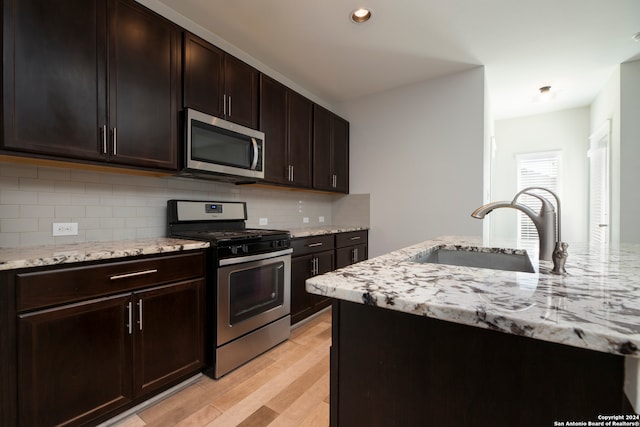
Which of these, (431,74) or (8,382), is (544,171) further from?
(8,382)

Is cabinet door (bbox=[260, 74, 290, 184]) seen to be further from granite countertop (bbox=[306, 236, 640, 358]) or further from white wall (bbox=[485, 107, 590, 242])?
white wall (bbox=[485, 107, 590, 242])

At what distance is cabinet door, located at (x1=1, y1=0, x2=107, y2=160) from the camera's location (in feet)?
4.25

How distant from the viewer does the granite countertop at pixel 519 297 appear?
0.45 m

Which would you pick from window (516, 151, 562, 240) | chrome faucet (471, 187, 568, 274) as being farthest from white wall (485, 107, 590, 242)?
chrome faucet (471, 187, 568, 274)

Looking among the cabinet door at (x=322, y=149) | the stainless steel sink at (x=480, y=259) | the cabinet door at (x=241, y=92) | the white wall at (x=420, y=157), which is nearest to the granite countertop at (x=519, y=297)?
the stainless steel sink at (x=480, y=259)

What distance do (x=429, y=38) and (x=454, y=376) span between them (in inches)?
110

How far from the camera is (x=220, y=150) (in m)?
2.16

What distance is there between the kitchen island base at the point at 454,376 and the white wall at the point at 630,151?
3.63 m

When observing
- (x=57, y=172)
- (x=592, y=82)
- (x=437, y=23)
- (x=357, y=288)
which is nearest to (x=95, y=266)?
(x=57, y=172)

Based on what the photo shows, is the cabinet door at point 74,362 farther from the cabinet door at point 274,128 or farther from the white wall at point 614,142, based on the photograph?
the white wall at point 614,142

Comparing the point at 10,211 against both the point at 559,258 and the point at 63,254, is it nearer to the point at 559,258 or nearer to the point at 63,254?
the point at 63,254

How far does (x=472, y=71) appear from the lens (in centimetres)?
307

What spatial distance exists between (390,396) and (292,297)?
1998mm

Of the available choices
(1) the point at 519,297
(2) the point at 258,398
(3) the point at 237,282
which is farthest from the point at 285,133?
(1) the point at 519,297
